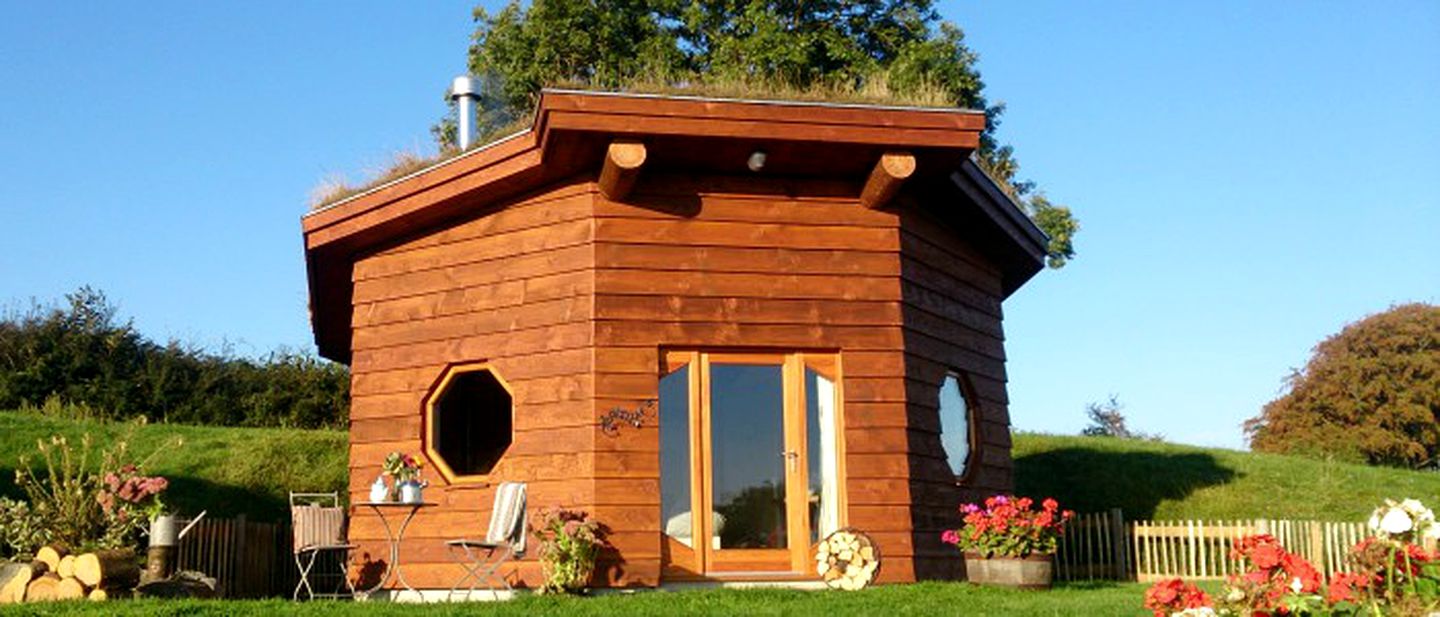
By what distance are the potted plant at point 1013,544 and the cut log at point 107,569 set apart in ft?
18.6

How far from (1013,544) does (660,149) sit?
12.7 ft

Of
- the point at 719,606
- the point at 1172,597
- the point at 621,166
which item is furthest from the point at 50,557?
the point at 1172,597

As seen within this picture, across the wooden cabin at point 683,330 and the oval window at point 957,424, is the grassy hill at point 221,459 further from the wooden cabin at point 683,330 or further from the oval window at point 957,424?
the oval window at point 957,424

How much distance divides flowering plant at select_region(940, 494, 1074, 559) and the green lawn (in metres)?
0.59

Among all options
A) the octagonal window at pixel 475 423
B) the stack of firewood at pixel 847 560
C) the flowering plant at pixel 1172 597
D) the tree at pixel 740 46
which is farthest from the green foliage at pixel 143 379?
the flowering plant at pixel 1172 597

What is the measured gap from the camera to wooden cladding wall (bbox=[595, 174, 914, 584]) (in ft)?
35.4

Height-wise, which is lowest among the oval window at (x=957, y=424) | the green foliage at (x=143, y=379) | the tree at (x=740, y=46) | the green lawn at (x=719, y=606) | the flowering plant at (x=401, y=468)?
the green lawn at (x=719, y=606)

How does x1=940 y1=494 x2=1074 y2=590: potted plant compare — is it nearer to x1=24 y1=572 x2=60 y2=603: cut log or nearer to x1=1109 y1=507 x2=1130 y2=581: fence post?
x1=1109 y1=507 x2=1130 y2=581: fence post

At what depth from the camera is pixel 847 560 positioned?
10.6 meters

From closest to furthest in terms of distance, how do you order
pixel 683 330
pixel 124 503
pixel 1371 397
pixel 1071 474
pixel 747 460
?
pixel 124 503 → pixel 683 330 → pixel 747 460 → pixel 1071 474 → pixel 1371 397

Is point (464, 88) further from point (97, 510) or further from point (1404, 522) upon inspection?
point (1404, 522)

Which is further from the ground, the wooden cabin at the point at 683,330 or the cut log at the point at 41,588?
the wooden cabin at the point at 683,330

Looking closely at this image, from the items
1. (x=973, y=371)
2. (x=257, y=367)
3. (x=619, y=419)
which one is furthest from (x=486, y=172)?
(x=257, y=367)

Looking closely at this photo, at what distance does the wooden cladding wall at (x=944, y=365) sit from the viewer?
37.9ft
